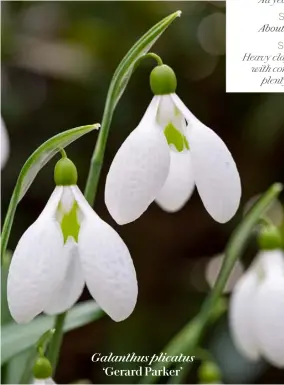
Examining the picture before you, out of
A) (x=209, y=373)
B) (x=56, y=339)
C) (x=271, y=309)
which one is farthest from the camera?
(x=209, y=373)

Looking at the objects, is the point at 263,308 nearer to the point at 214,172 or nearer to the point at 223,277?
the point at 223,277

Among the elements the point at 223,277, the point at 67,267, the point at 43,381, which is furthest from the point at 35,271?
the point at 223,277

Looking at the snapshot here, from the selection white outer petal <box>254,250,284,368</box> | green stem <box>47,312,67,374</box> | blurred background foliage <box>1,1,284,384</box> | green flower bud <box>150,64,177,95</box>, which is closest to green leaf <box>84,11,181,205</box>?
green flower bud <box>150,64,177,95</box>

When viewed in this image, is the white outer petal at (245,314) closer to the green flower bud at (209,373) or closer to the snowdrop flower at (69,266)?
the green flower bud at (209,373)

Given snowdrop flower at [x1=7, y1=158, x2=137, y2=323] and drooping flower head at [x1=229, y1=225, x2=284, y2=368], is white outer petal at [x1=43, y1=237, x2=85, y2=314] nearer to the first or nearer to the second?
snowdrop flower at [x1=7, y1=158, x2=137, y2=323]

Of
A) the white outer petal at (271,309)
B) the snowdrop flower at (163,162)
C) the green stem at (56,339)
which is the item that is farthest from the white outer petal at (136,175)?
the white outer petal at (271,309)

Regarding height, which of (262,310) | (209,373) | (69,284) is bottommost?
(209,373)
